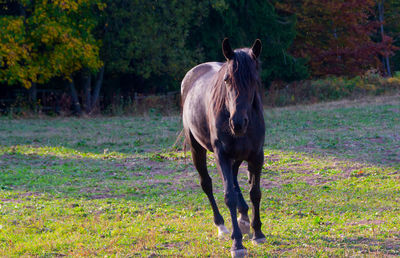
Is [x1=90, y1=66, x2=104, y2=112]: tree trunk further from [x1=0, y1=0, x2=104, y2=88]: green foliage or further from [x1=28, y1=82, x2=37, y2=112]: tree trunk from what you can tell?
[x1=28, y1=82, x2=37, y2=112]: tree trunk

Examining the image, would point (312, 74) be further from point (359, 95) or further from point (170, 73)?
point (170, 73)

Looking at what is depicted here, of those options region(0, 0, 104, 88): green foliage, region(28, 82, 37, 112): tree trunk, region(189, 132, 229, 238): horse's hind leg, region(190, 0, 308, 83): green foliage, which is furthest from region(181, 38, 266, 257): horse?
region(190, 0, 308, 83): green foliage

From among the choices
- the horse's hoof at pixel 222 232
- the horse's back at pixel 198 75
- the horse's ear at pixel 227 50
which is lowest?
the horse's hoof at pixel 222 232

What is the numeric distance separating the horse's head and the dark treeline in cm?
1682

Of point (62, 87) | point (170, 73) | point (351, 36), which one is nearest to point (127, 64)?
point (170, 73)

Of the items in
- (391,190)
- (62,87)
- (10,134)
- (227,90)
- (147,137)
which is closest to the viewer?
(227,90)

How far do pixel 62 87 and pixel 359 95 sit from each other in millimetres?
14941

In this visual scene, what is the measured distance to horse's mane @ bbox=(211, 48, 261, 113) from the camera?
503 cm

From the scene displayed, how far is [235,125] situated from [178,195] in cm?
384

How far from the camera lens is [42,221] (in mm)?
6898

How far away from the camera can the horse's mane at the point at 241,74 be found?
5031 mm

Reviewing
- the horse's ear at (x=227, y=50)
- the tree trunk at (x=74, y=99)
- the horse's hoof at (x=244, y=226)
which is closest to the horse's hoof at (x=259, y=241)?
the horse's hoof at (x=244, y=226)

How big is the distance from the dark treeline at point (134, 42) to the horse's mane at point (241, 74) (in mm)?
16660

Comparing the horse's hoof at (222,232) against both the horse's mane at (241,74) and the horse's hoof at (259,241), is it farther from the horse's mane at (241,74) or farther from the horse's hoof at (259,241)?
the horse's mane at (241,74)
